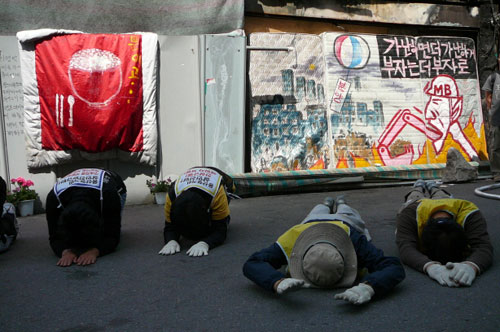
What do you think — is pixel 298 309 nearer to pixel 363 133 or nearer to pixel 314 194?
pixel 314 194

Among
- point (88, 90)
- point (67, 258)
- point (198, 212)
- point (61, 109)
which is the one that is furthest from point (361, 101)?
point (67, 258)

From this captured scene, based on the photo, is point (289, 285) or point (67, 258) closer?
point (289, 285)

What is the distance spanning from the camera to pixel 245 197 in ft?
26.8

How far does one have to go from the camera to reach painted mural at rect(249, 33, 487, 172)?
8867 millimetres

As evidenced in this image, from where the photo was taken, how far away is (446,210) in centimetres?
372

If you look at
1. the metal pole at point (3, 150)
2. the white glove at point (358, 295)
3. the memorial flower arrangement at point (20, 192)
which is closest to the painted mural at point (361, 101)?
the memorial flower arrangement at point (20, 192)

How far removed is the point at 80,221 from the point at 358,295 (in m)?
2.44

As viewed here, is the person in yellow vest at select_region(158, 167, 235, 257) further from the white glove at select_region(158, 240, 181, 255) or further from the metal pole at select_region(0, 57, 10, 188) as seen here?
the metal pole at select_region(0, 57, 10, 188)

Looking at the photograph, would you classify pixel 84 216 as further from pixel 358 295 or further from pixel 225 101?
pixel 225 101

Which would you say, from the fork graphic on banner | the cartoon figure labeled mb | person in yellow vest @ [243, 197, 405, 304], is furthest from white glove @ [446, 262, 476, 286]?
the cartoon figure labeled mb

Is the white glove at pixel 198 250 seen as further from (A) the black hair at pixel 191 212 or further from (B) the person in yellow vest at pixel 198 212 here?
(A) the black hair at pixel 191 212

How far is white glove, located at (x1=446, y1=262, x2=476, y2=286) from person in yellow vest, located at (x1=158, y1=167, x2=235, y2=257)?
2079mm

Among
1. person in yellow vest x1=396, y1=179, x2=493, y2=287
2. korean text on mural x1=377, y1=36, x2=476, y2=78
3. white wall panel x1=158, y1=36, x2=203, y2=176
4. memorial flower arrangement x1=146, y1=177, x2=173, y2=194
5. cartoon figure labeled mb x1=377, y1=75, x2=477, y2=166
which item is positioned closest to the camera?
person in yellow vest x1=396, y1=179, x2=493, y2=287

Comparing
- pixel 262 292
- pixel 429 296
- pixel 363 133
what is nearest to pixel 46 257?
pixel 262 292
